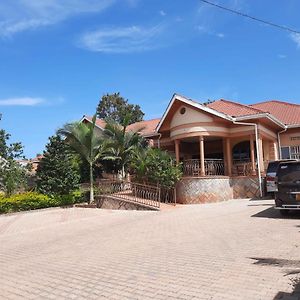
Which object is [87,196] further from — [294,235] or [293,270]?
[293,270]

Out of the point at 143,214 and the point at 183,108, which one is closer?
the point at 143,214

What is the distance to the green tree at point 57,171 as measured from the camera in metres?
21.1

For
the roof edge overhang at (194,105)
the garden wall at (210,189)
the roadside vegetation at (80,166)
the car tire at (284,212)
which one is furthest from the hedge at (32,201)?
the car tire at (284,212)

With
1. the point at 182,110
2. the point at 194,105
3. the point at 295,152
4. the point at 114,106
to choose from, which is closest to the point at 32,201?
the point at 182,110

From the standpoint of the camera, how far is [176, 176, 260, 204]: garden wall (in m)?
20.0

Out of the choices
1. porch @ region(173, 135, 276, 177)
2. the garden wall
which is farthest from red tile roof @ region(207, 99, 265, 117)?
the garden wall

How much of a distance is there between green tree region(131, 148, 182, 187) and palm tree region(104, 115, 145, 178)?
2.79 metres

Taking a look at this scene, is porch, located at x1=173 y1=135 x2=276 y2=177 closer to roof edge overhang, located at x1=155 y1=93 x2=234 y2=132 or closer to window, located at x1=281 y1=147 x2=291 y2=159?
window, located at x1=281 y1=147 x2=291 y2=159

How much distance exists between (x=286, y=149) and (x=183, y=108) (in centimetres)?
785

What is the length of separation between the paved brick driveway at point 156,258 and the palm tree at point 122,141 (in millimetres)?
8848

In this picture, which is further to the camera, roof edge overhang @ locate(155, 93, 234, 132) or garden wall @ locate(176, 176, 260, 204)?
roof edge overhang @ locate(155, 93, 234, 132)

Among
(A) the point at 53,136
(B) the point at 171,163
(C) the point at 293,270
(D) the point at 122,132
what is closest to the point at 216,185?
(B) the point at 171,163

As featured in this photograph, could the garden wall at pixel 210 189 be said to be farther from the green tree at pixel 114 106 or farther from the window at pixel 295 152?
the green tree at pixel 114 106

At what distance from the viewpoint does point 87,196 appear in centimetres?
2130
